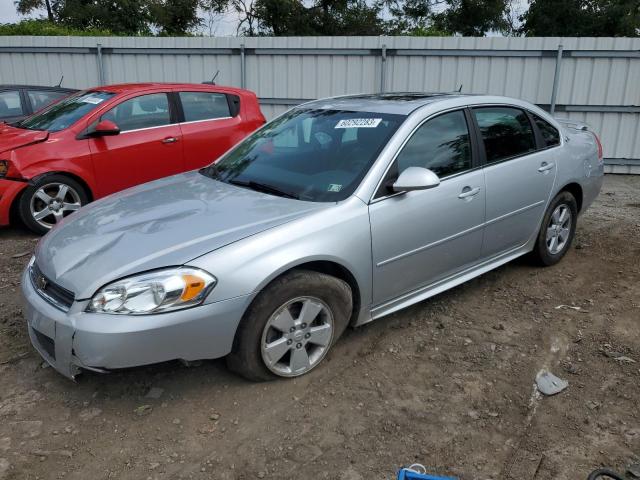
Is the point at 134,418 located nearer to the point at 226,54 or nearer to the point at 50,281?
the point at 50,281

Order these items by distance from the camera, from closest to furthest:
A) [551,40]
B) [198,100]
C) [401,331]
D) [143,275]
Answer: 1. [143,275]
2. [401,331]
3. [198,100]
4. [551,40]

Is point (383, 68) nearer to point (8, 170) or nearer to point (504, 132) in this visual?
point (504, 132)

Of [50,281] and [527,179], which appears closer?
[50,281]

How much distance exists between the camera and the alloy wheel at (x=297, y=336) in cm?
316

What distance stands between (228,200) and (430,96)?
1.78m

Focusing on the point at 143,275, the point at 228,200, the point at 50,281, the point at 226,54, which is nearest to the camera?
the point at 143,275

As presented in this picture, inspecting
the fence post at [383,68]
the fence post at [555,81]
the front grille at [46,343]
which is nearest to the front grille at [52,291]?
the front grille at [46,343]

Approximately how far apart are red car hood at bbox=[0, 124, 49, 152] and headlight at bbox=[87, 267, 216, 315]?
381 centimetres

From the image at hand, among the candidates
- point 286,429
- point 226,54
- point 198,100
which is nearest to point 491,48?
point 226,54

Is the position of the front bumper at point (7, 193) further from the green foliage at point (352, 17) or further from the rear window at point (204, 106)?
the green foliage at point (352, 17)

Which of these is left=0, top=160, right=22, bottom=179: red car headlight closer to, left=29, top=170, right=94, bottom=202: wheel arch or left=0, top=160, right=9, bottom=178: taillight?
left=0, top=160, right=9, bottom=178: taillight

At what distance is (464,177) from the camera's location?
4.02m

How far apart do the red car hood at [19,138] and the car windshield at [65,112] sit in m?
0.17

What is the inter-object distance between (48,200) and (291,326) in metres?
3.91
